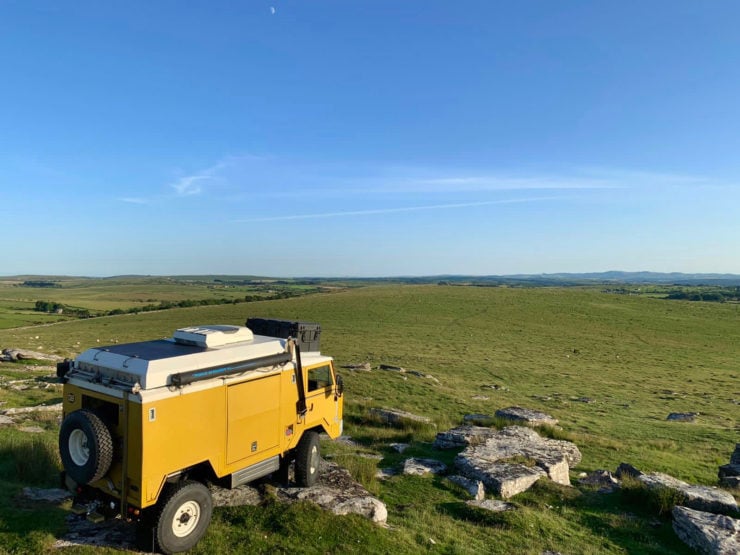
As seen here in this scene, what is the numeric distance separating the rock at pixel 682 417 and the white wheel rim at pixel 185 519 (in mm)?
26415

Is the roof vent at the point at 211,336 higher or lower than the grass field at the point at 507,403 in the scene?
higher

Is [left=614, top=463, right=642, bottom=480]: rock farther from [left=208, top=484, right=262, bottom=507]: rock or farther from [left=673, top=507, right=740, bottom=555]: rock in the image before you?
[left=208, top=484, right=262, bottom=507]: rock

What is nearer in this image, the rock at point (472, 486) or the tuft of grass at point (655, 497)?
the tuft of grass at point (655, 497)

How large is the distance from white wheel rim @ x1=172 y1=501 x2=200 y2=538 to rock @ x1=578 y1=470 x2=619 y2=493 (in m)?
10.0

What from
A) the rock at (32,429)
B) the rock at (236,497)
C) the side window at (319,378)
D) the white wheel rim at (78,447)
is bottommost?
the rock at (236,497)

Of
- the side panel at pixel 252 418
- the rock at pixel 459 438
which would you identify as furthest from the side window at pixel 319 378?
the rock at pixel 459 438

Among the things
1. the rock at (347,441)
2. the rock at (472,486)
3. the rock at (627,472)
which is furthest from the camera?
the rock at (347,441)

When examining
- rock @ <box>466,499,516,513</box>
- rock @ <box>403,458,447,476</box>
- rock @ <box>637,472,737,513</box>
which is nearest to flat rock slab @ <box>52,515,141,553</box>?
rock @ <box>403,458,447,476</box>

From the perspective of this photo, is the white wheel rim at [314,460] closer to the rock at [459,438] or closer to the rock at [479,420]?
the rock at [459,438]

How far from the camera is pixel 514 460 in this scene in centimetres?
1282

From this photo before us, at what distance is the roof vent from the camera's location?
27.9 feet

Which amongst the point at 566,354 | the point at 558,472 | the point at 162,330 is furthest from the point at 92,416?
the point at 162,330

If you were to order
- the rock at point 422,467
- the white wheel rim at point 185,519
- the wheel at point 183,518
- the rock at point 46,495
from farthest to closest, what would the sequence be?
the rock at point 422,467
the rock at point 46,495
the white wheel rim at point 185,519
the wheel at point 183,518

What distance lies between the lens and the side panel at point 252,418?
8.42m
